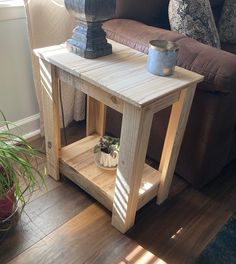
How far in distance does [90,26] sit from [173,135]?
20.0 inches

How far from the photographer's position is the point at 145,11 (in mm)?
1498

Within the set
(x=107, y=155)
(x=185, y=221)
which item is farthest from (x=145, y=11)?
(x=185, y=221)

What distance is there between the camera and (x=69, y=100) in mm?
1680

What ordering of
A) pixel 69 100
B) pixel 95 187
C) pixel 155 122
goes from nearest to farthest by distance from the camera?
pixel 95 187 → pixel 155 122 → pixel 69 100

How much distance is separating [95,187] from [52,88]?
44 cm

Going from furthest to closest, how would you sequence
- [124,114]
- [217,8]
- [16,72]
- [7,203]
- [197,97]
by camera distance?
[217,8] → [16,72] → [197,97] → [7,203] → [124,114]

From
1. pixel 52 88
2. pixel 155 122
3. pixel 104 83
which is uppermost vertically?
pixel 104 83

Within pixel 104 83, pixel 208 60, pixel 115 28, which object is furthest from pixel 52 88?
pixel 208 60

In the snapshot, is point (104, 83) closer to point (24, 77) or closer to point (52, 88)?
point (52, 88)

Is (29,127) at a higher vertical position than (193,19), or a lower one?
lower

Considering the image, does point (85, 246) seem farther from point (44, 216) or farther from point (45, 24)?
point (45, 24)

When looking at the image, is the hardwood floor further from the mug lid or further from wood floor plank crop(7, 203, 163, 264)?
the mug lid

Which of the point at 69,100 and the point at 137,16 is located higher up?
the point at 137,16


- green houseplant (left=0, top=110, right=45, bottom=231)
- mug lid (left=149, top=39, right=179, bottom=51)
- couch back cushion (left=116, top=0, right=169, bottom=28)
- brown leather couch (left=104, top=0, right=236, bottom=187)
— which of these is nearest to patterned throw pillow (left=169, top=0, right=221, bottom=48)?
brown leather couch (left=104, top=0, right=236, bottom=187)
